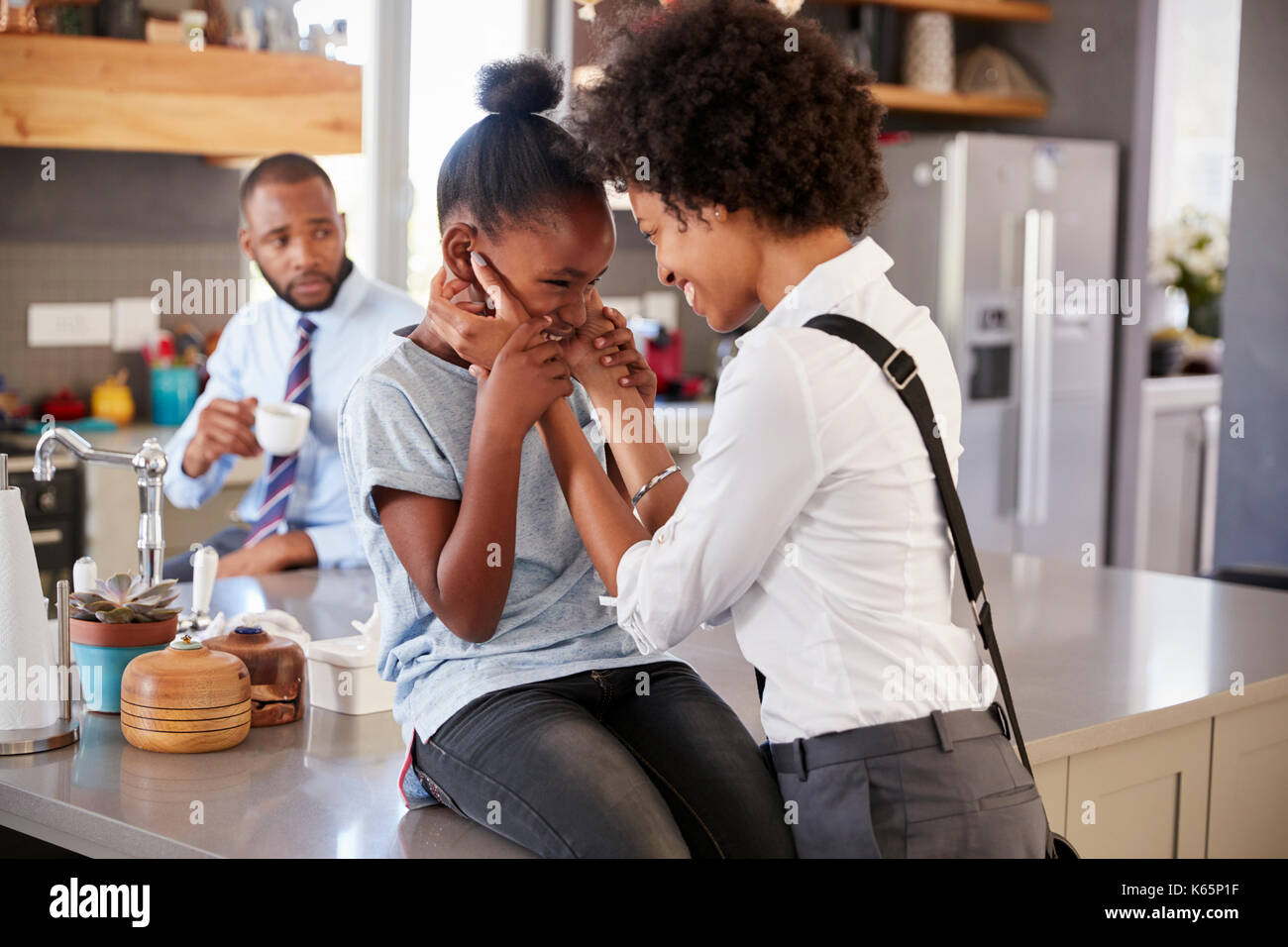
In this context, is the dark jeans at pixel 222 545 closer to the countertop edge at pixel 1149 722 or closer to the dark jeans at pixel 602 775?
the dark jeans at pixel 602 775

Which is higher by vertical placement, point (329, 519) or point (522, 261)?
point (522, 261)

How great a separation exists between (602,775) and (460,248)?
1.78ft

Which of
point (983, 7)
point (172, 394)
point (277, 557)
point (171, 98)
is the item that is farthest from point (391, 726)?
point (983, 7)

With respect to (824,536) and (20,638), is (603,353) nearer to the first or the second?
(824,536)

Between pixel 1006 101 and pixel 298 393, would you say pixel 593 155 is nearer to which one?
pixel 298 393

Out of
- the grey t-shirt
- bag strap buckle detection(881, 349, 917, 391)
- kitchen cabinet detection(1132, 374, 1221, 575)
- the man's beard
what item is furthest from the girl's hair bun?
kitchen cabinet detection(1132, 374, 1221, 575)

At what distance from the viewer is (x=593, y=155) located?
1.34 metres

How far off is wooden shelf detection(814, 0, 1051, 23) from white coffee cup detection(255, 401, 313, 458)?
3.15 m

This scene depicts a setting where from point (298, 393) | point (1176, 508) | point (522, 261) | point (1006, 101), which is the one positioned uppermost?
point (1006, 101)

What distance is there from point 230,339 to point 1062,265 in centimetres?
290

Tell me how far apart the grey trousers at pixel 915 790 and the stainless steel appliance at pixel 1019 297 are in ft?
11.4

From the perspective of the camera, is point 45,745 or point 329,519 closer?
point 45,745

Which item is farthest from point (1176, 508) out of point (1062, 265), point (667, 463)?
point (667, 463)

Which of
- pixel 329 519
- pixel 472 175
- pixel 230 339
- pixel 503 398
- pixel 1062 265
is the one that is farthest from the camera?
pixel 1062 265
